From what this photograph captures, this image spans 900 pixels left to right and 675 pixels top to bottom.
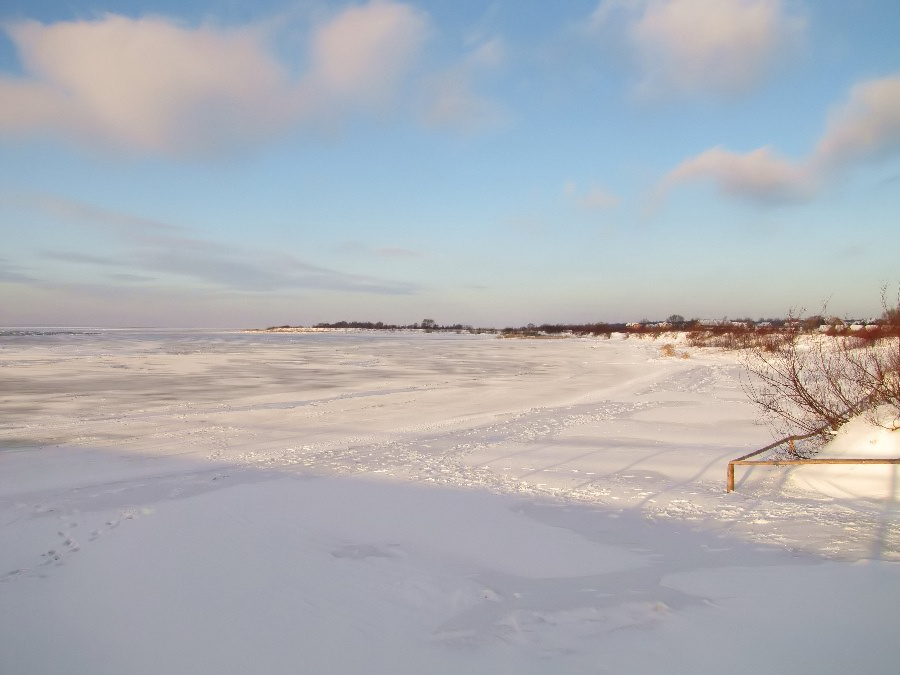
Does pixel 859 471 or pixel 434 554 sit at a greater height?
pixel 859 471

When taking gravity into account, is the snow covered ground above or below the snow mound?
below

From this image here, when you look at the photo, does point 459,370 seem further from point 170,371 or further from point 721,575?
point 721,575

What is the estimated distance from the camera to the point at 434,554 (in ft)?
16.7

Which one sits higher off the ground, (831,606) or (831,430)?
(831,430)

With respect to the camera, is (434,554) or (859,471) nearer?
(434,554)

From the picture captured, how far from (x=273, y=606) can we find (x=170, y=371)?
818 inches

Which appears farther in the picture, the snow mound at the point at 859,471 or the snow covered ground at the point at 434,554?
the snow mound at the point at 859,471

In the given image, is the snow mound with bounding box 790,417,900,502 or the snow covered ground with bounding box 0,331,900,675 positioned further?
the snow mound with bounding box 790,417,900,502

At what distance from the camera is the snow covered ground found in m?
3.61

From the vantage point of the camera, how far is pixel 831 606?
3934 mm

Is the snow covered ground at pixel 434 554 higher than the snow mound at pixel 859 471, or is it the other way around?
the snow mound at pixel 859 471

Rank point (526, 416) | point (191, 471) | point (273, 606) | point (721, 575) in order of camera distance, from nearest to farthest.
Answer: point (273, 606) < point (721, 575) < point (191, 471) < point (526, 416)

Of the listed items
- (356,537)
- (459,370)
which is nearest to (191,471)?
(356,537)

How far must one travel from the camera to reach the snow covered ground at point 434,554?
3613 millimetres
